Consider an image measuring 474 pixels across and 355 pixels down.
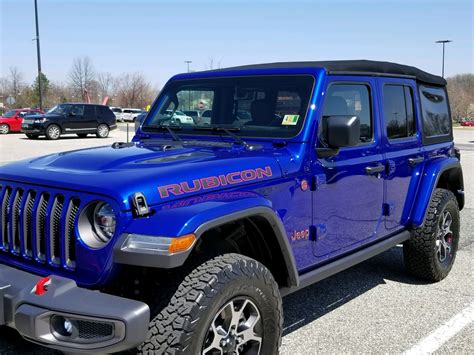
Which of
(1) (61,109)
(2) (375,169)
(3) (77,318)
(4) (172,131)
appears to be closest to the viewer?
(3) (77,318)

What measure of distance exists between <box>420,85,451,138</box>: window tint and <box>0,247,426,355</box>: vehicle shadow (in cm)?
141

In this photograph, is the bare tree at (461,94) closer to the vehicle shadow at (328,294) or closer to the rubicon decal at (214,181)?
the vehicle shadow at (328,294)

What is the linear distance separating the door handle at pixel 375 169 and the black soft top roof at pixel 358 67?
0.71 m

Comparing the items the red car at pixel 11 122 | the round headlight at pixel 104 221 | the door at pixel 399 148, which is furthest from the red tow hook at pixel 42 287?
the red car at pixel 11 122

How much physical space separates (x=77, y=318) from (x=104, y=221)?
19.6 inches

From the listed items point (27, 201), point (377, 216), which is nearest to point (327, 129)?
point (377, 216)

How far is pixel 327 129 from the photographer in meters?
3.52

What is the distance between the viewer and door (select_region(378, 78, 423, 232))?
4273mm

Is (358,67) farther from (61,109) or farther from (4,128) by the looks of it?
(4,128)


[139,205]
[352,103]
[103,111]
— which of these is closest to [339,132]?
[352,103]

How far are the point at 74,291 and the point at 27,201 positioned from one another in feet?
2.33

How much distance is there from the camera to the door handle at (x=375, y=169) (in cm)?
394

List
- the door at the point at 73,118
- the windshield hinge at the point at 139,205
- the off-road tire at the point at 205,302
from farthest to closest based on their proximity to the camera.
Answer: the door at the point at 73,118, the windshield hinge at the point at 139,205, the off-road tire at the point at 205,302

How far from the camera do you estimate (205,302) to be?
98.7 inches
